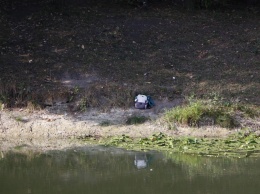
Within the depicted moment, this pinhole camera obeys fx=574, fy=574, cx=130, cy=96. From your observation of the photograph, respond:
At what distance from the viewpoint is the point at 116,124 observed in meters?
12.7

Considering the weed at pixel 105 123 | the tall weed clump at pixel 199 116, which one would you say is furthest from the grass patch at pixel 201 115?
the weed at pixel 105 123

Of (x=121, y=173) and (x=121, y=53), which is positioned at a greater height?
(x=121, y=53)

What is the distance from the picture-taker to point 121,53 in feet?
51.2

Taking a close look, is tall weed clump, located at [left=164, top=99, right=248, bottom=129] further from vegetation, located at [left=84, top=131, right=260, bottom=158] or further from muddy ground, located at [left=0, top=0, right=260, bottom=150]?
vegetation, located at [left=84, top=131, right=260, bottom=158]

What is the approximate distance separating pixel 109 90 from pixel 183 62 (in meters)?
2.44

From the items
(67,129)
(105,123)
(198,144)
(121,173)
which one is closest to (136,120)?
(105,123)

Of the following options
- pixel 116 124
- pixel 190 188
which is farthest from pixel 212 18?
pixel 190 188

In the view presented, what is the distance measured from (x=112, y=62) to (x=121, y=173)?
5992 millimetres

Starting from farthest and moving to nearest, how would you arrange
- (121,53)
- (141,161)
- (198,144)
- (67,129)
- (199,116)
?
(121,53)
(67,129)
(199,116)
(198,144)
(141,161)

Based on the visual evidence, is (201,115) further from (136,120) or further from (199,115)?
(136,120)

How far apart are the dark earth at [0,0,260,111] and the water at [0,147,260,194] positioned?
9.27 ft

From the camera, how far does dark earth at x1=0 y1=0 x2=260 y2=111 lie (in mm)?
13766

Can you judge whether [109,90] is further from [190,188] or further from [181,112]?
[190,188]

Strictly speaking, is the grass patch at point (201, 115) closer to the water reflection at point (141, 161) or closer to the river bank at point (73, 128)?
the river bank at point (73, 128)
